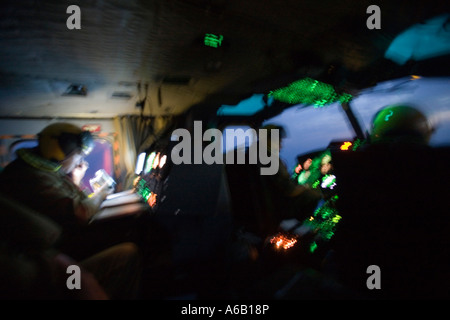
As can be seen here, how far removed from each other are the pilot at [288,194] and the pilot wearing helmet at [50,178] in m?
2.28

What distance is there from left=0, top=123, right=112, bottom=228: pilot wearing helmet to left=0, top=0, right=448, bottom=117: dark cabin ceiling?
1.16 m

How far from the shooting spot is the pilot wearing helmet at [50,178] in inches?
67.5

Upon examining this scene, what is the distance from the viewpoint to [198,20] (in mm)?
2256

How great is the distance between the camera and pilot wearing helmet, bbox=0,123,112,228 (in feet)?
5.63

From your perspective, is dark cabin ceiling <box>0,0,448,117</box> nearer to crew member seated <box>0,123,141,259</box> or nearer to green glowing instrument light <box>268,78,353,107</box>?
green glowing instrument light <box>268,78,353,107</box>

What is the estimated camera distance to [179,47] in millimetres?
2746

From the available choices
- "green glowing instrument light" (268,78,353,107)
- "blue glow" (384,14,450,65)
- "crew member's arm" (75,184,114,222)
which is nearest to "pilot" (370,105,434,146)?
"blue glow" (384,14,450,65)

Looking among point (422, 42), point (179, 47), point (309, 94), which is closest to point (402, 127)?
point (422, 42)

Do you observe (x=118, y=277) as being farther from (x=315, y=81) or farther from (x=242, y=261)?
(x=315, y=81)

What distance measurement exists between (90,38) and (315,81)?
12.5ft

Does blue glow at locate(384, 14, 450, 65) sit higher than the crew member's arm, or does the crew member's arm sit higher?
blue glow at locate(384, 14, 450, 65)

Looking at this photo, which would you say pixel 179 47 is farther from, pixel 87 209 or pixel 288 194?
pixel 288 194

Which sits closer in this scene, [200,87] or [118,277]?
[118,277]
